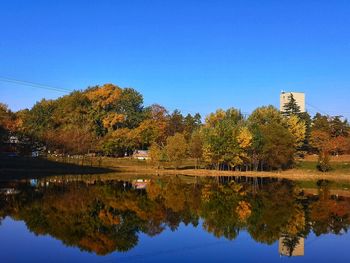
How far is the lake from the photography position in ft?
57.2

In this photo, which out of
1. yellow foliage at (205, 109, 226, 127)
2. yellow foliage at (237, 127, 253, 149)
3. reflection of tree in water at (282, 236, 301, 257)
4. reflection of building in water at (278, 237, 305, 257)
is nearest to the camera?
reflection of building in water at (278, 237, 305, 257)

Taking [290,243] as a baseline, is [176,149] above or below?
above

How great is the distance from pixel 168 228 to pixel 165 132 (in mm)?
84949

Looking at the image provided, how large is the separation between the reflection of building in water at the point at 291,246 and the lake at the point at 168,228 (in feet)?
0.13

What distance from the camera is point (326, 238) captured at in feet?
70.5

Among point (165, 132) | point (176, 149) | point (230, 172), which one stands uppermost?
point (165, 132)

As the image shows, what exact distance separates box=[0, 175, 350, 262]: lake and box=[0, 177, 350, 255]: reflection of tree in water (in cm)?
5

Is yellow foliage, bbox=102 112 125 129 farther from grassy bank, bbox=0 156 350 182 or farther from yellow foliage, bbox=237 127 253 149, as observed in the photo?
yellow foliage, bbox=237 127 253 149

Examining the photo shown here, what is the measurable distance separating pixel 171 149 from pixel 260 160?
16.7m

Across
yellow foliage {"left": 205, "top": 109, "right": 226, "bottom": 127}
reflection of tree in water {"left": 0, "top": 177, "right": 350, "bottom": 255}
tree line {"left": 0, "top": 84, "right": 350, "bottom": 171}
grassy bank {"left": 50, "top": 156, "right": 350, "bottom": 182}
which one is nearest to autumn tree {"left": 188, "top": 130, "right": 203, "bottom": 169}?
tree line {"left": 0, "top": 84, "right": 350, "bottom": 171}

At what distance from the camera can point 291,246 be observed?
63.0 ft

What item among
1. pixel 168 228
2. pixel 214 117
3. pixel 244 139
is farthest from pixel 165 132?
pixel 168 228

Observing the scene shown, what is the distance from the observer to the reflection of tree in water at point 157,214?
21172 millimetres

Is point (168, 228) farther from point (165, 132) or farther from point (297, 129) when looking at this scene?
point (165, 132)
